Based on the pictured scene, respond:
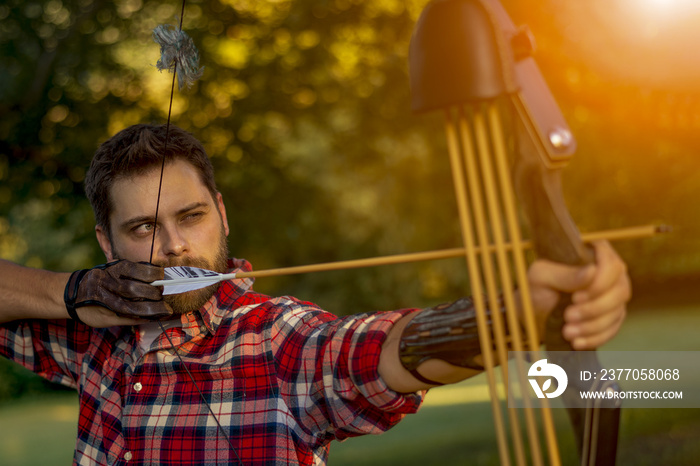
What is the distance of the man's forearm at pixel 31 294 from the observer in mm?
1395

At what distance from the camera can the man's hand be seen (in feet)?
2.46

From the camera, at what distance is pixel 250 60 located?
4.61 meters

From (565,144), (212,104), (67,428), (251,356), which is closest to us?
(565,144)

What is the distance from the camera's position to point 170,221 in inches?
53.3

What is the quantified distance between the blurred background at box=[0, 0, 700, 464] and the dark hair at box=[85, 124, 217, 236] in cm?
298

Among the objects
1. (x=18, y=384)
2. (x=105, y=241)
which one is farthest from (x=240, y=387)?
(x=18, y=384)

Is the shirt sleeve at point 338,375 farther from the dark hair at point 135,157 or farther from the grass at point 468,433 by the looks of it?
the grass at point 468,433

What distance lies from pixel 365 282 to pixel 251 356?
424 centimetres

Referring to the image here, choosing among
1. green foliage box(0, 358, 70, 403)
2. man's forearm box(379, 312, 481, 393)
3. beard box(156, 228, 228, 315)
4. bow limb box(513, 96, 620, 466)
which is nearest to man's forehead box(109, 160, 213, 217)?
beard box(156, 228, 228, 315)

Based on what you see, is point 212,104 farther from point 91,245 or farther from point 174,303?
point 174,303

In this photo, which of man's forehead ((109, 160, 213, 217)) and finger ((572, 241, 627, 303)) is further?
man's forehead ((109, 160, 213, 217))

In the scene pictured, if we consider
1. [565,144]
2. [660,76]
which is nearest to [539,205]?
[565,144]

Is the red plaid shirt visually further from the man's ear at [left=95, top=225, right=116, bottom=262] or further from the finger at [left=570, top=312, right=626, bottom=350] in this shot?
the finger at [left=570, top=312, right=626, bottom=350]

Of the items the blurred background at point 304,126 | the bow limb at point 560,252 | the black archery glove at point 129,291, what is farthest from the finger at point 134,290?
the blurred background at point 304,126
